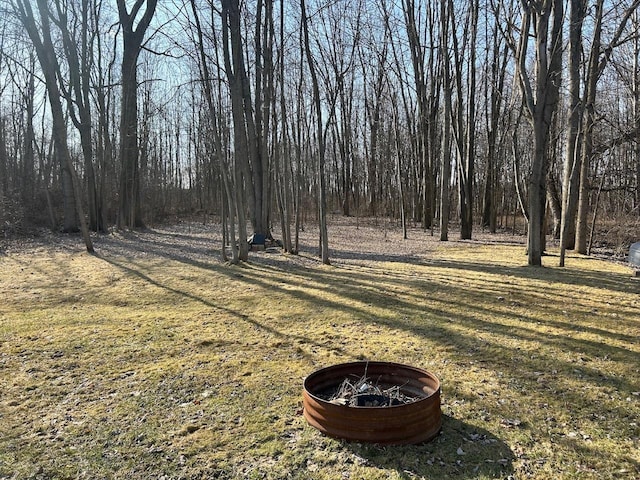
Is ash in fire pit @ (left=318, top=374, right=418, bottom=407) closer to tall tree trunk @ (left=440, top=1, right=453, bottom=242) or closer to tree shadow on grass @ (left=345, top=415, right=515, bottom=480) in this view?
tree shadow on grass @ (left=345, top=415, right=515, bottom=480)

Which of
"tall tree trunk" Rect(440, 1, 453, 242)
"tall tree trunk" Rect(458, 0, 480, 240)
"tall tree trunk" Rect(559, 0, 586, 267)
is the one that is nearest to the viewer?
"tall tree trunk" Rect(559, 0, 586, 267)

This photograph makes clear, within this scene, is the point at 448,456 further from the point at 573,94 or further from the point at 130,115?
the point at 130,115

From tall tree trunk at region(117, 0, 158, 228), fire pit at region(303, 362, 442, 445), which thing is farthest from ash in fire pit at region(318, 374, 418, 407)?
tall tree trunk at region(117, 0, 158, 228)

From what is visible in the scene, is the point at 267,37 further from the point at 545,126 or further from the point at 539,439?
the point at 539,439

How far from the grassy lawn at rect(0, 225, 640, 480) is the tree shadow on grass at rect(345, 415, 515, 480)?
0.01 metres

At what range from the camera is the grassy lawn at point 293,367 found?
253 centimetres

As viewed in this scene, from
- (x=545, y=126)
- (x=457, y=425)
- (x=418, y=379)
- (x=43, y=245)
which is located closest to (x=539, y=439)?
(x=457, y=425)

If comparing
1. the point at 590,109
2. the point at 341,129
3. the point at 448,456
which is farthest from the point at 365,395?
the point at 341,129

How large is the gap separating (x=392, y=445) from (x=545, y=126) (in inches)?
287

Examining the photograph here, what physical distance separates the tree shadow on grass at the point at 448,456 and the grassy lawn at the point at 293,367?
0.4 inches

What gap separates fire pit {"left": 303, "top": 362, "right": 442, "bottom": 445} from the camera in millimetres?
2570

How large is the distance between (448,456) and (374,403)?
499 millimetres

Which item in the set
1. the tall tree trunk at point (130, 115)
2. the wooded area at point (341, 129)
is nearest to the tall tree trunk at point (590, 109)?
the wooded area at point (341, 129)

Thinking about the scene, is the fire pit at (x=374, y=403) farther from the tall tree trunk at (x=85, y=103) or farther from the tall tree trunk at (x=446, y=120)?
the tall tree trunk at (x=85, y=103)
